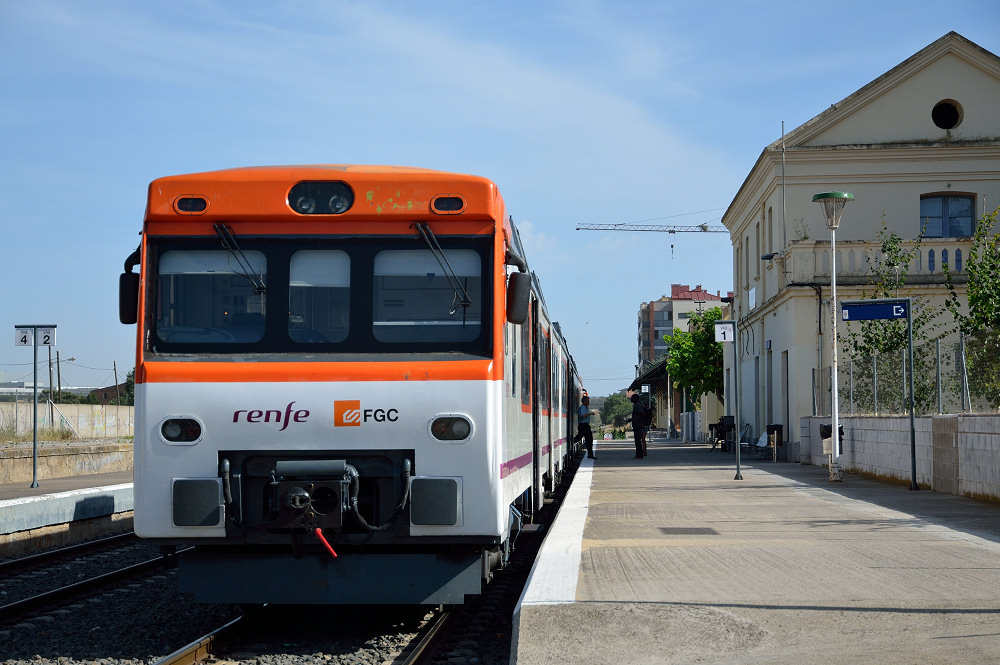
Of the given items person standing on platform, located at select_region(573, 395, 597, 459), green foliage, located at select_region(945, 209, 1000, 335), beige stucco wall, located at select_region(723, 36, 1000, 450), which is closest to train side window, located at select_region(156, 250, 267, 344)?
green foliage, located at select_region(945, 209, 1000, 335)

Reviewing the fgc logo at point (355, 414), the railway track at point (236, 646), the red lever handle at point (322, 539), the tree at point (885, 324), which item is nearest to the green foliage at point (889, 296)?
the tree at point (885, 324)

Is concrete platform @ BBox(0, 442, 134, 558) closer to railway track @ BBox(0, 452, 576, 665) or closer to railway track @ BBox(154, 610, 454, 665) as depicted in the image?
railway track @ BBox(0, 452, 576, 665)

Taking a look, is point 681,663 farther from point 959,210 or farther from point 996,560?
point 959,210

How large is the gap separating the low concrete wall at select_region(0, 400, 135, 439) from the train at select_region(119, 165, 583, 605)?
36.5m

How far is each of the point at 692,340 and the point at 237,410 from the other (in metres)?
51.2

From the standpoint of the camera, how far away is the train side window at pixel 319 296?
763 cm

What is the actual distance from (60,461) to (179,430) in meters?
22.7

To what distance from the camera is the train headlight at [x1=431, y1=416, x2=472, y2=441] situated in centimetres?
739

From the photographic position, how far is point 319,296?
7.68 meters

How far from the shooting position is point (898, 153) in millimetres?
30062

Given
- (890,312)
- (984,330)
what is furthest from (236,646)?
(984,330)

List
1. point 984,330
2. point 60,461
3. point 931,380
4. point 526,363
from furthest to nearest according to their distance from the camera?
point 60,461, point 931,380, point 984,330, point 526,363

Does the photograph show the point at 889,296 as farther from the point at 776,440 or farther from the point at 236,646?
the point at 236,646

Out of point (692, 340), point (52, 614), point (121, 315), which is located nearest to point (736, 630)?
point (121, 315)
